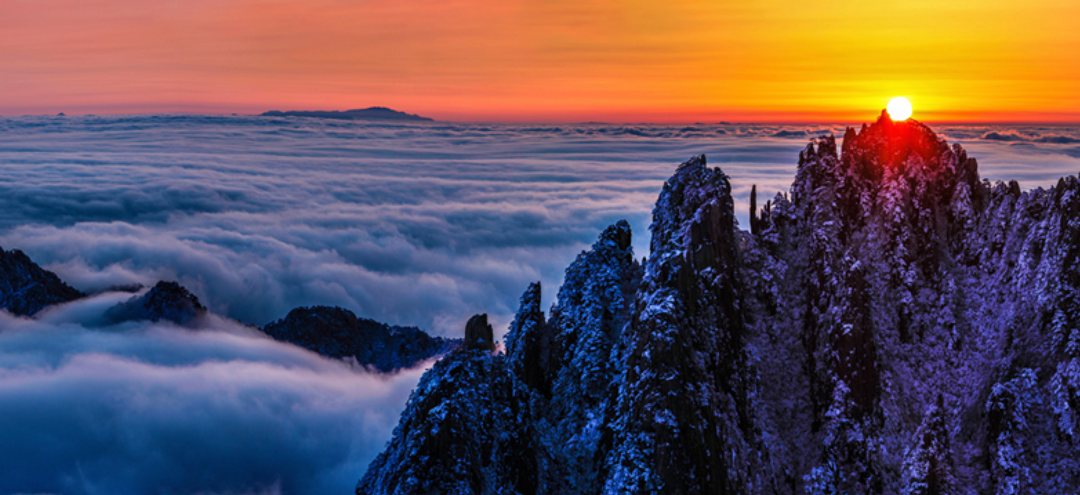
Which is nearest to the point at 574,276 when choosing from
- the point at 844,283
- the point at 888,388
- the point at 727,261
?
the point at 727,261

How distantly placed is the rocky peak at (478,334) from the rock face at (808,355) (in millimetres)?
2136

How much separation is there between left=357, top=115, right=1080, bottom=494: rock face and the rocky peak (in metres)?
2.14

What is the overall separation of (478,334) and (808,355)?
81.4 ft

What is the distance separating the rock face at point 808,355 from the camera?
4047 centimetres

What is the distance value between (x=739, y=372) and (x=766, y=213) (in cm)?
1542

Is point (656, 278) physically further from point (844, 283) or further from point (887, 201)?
point (887, 201)

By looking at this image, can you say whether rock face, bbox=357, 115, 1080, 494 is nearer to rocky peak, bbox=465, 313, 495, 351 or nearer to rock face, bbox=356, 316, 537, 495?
rock face, bbox=356, 316, 537, 495

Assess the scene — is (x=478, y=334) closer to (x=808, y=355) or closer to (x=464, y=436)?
(x=464, y=436)

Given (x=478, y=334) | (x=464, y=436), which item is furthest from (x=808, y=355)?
(x=464, y=436)

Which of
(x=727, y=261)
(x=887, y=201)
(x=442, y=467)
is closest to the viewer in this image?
(x=442, y=467)

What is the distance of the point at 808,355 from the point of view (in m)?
46.7

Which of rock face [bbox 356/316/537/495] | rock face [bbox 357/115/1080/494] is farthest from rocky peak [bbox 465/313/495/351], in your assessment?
rock face [bbox 357/115/1080/494]

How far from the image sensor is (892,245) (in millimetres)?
49969

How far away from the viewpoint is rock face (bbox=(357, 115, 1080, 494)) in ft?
133
